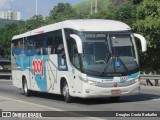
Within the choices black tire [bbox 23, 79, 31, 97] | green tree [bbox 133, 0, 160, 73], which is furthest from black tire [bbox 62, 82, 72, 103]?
green tree [bbox 133, 0, 160, 73]

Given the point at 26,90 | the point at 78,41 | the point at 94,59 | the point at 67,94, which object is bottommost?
the point at 26,90

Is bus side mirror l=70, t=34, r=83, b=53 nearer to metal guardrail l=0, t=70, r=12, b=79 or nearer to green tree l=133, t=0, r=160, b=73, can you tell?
green tree l=133, t=0, r=160, b=73

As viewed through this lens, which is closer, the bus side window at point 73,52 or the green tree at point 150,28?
the bus side window at point 73,52

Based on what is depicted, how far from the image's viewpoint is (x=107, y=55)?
58.5 feet

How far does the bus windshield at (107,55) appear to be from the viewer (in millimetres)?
17656

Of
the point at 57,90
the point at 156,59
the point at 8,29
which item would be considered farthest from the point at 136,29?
the point at 8,29

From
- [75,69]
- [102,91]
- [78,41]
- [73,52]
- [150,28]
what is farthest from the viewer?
[150,28]

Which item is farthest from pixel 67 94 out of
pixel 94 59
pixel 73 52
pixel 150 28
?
pixel 150 28

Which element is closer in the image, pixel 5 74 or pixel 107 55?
pixel 107 55

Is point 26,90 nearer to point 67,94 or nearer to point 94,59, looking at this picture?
point 67,94

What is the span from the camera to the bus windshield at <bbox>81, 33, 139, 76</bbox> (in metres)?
17.7

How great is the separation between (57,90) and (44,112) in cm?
504

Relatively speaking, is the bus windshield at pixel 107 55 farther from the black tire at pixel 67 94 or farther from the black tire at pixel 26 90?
the black tire at pixel 26 90

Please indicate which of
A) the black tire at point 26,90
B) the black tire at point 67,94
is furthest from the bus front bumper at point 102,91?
the black tire at point 26,90
